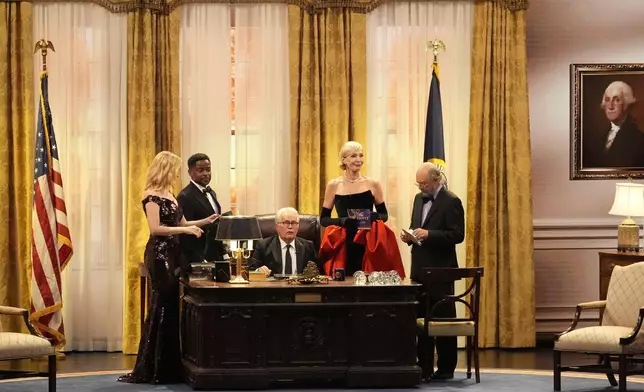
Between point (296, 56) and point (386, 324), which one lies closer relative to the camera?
point (386, 324)

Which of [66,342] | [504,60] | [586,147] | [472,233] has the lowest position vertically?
[66,342]

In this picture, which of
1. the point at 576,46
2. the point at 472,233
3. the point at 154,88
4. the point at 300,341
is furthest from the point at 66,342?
the point at 576,46

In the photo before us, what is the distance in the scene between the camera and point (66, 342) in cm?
1098

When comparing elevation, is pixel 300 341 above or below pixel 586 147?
below

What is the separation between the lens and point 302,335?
8.70 meters

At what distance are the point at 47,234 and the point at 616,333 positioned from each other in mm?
4974

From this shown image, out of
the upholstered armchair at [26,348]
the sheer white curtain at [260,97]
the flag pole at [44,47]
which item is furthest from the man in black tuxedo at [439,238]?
the flag pole at [44,47]

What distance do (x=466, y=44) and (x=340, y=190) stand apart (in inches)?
93.6

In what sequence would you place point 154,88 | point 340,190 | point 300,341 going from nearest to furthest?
point 300,341, point 340,190, point 154,88

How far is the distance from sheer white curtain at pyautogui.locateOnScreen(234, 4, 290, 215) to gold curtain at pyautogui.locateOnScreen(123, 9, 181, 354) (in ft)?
2.02

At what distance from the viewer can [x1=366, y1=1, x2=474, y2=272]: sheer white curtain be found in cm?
1119

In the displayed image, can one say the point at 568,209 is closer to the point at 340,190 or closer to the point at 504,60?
the point at 504,60

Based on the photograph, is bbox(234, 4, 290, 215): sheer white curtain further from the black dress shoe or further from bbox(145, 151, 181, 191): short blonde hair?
the black dress shoe

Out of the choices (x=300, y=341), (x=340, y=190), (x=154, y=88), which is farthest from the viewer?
(x=154, y=88)
